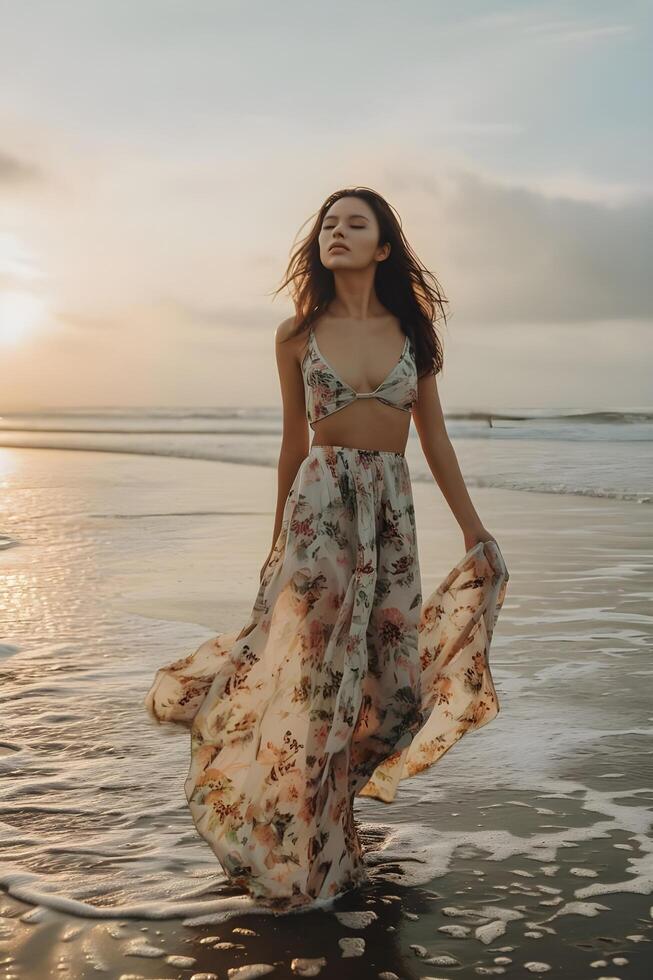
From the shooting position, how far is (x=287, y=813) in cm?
345

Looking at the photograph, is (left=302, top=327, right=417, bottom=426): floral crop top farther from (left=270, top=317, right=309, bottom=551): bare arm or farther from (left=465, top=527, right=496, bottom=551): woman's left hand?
(left=465, top=527, right=496, bottom=551): woman's left hand

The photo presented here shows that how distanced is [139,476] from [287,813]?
17344 mm

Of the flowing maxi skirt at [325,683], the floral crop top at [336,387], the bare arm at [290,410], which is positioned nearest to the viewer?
the flowing maxi skirt at [325,683]

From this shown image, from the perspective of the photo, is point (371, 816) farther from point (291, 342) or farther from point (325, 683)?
point (291, 342)

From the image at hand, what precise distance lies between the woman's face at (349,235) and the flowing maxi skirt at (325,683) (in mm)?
603

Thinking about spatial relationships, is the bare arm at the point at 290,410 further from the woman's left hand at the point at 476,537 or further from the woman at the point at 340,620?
the woman's left hand at the point at 476,537

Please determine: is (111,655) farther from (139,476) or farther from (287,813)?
(139,476)

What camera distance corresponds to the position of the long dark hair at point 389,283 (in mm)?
3820

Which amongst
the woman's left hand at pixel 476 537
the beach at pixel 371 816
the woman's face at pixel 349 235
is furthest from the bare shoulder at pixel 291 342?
the beach at pixel 371 816

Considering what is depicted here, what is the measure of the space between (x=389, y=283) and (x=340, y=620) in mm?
1134

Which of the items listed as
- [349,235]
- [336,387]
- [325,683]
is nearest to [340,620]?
[325,683]

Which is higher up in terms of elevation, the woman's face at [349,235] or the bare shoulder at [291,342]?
the woman's face at [349,235]

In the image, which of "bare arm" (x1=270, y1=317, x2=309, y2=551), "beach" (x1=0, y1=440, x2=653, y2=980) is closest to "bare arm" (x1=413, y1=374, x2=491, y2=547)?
"bare arm" (x1=270, y1=317, x2=309, y2=551)

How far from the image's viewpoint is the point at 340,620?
138 inches
